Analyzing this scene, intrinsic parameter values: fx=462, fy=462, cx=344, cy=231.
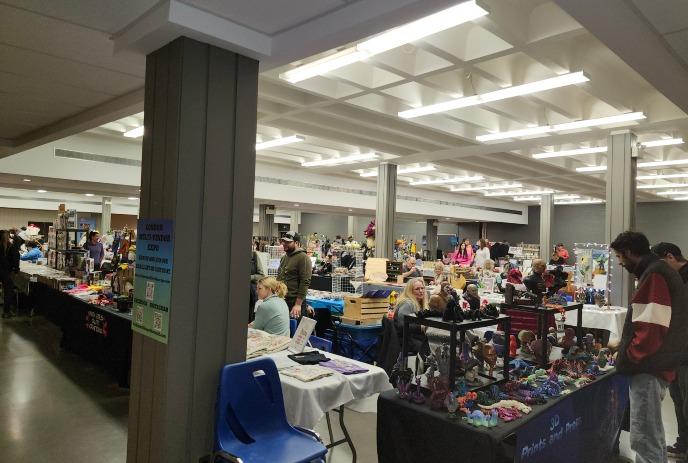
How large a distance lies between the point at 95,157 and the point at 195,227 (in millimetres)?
7920

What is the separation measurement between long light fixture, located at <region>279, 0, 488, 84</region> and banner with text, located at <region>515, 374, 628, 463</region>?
8.82 ft

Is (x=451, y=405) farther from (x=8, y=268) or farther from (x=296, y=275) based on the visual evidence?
(x=8, y=268)

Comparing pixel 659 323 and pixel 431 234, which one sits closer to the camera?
pixel 659 323

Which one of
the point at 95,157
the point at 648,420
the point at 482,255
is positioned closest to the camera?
the point at 648,420

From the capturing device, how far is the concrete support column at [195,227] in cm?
254

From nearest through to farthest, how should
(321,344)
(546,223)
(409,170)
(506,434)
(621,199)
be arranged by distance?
(506,434), (321,344), (621,199), (409,170), (546,223)

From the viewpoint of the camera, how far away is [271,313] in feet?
13.6

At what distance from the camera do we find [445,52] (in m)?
4.57

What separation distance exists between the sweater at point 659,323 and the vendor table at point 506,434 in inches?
12.5

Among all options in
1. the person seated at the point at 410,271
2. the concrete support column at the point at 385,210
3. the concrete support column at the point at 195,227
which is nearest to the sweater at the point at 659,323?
the concrete support column at the point at 195,227

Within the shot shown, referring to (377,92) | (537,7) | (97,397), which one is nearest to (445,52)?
(537,7)

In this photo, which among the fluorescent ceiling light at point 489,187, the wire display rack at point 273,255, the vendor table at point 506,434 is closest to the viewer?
the vendor table at point 506,434

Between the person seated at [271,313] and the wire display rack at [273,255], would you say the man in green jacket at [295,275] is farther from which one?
the wire display rack at [273,255]

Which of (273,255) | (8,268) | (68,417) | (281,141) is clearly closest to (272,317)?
(68,417)
